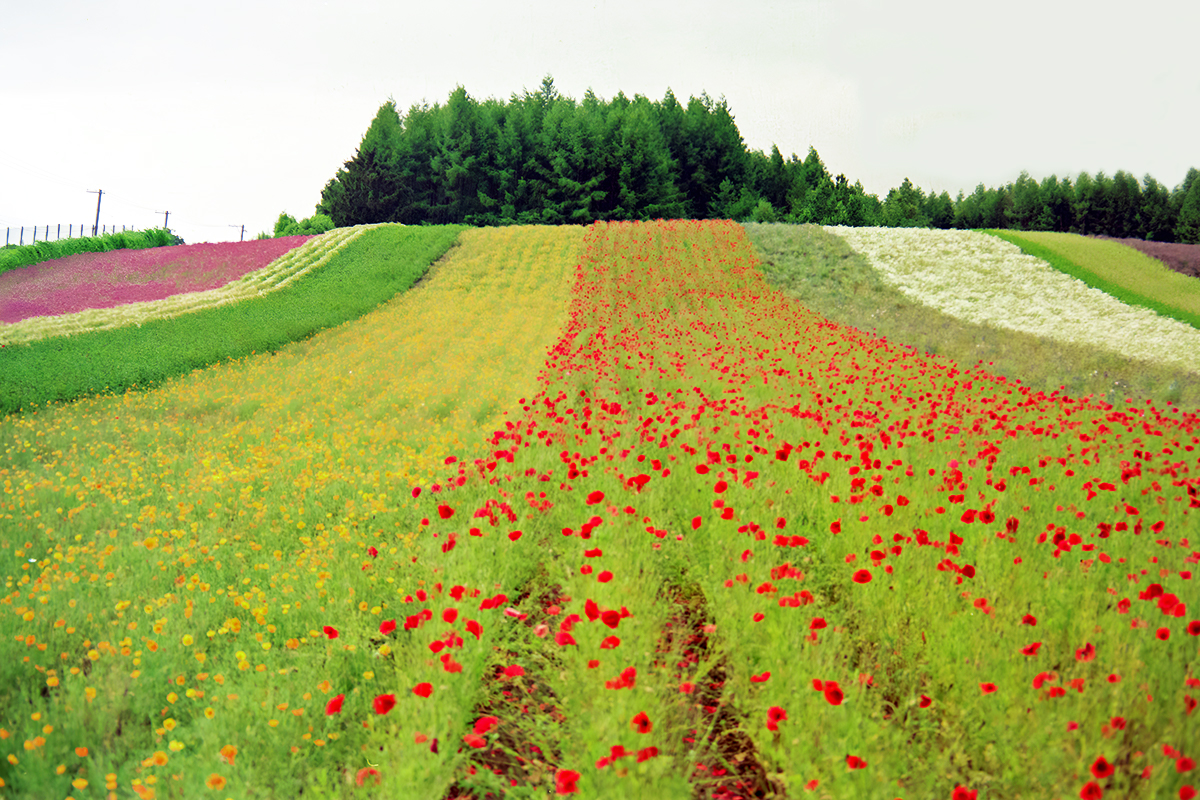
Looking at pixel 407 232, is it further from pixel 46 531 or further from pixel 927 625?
pixel 927 625

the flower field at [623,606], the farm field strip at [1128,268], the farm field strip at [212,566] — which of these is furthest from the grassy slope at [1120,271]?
the farm field strip at [212,566]

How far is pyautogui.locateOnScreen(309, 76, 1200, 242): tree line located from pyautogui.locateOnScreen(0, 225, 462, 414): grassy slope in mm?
25962

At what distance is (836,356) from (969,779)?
931 cm

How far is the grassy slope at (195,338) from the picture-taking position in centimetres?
1125

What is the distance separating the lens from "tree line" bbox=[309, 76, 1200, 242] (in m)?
49.4

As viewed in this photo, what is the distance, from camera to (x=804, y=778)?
2.58 meters

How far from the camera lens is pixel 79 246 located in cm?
3462

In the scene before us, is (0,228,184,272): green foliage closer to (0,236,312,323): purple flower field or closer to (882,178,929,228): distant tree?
(0,236,312,323): purple flower field

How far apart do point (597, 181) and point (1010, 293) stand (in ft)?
109

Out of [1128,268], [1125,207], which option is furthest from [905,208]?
[1128,268]

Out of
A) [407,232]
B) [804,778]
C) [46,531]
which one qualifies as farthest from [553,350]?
[407,232]

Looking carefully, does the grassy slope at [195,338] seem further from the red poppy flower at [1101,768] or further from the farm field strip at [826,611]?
the red poppy flower at [1101,768]

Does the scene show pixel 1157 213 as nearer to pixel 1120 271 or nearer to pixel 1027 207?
pixel 1027 207

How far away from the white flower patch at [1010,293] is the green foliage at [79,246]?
38.5 metres
